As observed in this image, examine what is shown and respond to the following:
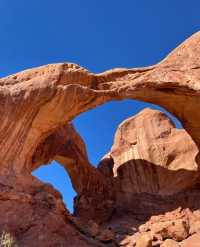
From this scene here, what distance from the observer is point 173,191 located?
20844mm

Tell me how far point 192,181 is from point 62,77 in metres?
10.2

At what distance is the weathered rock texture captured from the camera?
12.1 metres

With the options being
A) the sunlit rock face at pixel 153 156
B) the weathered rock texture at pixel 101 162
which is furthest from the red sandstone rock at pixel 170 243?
the sunlit rock face at pixel 153 156

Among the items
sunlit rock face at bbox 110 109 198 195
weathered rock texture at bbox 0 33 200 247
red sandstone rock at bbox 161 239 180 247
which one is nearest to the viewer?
red sandstone rock at bbox 161 239 180 247

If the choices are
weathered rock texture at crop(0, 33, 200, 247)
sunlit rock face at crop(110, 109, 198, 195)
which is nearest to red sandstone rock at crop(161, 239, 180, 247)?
weathered rock texture at crop(0, 33, 200, 247)

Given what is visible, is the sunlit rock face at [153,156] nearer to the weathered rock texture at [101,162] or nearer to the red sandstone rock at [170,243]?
the weathered rock texture at [101,162]

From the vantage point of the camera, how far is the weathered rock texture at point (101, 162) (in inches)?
475

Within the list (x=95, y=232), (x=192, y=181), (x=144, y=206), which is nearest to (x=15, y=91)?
(x=95, y=232)

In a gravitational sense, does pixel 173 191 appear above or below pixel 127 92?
below

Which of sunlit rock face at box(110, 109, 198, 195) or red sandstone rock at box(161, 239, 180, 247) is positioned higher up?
sunlit rock face at box(110, 109, 198, 195)

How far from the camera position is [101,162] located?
77.8ft

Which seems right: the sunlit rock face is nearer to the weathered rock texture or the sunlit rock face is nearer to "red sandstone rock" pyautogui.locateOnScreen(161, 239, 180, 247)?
the weathered rock texture

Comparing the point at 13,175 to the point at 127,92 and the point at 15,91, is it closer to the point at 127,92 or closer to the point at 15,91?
the point at 15,91

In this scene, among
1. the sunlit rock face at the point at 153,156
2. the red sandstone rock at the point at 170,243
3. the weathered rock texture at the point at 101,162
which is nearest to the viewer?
the red sandstone rock at the point at 170,243
